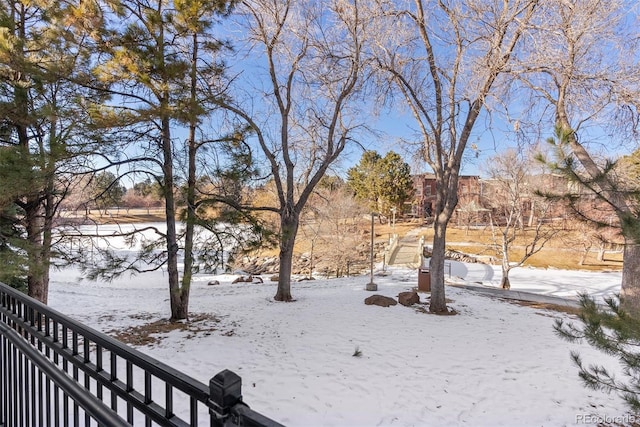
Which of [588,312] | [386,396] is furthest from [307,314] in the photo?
[588,312]

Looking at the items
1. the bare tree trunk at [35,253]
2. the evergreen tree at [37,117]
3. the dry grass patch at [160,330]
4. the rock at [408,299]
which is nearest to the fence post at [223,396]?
the evergreen tree at [37,117]

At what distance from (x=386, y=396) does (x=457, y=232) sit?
28.1 m

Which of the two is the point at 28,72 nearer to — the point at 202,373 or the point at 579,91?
the point at 202,373

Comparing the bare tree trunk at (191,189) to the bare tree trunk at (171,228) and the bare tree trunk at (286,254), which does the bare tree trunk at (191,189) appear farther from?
the bare tree trunk at (286,254)

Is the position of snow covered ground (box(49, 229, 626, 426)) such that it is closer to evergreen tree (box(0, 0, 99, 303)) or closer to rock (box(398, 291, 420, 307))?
rock (box(398, 291, 420, 307))

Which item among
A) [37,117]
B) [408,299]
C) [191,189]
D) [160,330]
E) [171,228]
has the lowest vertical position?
[408,299]

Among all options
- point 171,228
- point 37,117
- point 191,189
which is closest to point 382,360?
point 191,189

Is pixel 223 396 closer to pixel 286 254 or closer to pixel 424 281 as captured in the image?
pixel 286 254

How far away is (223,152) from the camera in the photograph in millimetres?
6328

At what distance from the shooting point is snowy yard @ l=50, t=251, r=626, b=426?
378 cm

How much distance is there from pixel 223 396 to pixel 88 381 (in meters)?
0.93

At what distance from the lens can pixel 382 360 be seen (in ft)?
16.9

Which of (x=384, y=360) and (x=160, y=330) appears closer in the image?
(x=384, y=360)

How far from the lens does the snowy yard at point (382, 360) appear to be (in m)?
3.78
